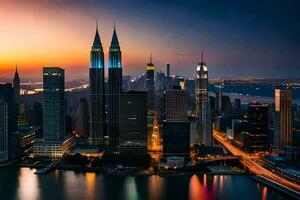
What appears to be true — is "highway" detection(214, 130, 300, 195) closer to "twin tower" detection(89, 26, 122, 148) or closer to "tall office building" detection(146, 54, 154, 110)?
"twin tower" detection(89, 26, 122, 148)

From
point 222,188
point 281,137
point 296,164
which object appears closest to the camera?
point 222,188

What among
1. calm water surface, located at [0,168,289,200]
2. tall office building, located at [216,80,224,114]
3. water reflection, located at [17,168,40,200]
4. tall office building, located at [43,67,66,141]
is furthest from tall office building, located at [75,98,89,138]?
tall office building, located at [216,80,224,114]

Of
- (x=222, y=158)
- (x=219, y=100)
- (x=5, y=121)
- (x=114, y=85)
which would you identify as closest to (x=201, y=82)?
(x=219, y=100)

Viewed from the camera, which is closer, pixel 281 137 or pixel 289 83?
pixel 289 83

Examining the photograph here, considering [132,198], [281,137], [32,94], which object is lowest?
[132,198]

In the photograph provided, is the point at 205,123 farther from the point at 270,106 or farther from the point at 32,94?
the point at 32,94

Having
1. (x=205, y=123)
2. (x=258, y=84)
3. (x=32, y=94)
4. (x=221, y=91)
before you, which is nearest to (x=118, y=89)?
(x=205, y=123)
